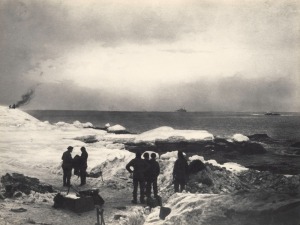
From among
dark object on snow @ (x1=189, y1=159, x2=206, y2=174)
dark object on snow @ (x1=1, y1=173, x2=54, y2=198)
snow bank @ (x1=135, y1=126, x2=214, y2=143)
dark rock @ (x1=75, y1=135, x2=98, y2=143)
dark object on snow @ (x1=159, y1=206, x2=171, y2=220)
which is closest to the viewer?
dark object on snow @ (x1=159, y1=206, x2=171, y2=220)

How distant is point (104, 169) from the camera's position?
538 inches

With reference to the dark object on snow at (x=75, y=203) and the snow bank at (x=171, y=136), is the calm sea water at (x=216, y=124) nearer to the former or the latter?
the snow bank at (x=171, y=136)

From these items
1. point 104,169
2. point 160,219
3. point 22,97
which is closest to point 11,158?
point 22,97

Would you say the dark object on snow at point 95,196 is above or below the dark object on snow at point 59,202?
above

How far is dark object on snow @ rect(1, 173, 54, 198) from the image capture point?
9.51 metres

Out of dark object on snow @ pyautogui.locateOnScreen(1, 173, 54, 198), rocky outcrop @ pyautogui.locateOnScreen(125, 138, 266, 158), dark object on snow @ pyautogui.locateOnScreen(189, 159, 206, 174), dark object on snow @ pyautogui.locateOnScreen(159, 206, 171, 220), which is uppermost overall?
dark object on snow @ pyautogui.locateOnScreen(189, 159, 206, 174)

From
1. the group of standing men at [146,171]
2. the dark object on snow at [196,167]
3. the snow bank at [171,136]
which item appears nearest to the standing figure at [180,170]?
the group of standing men at [146,171]

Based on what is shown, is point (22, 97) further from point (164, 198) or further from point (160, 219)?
point (160, 219)

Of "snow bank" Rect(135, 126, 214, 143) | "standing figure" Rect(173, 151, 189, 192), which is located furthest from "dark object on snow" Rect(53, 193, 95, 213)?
"snow bank" Rect(135, 126, 214, 143)

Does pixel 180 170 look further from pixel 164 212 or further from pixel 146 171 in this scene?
pixel 164 212

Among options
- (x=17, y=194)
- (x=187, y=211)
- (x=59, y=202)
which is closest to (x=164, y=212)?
(x=187, y=211)

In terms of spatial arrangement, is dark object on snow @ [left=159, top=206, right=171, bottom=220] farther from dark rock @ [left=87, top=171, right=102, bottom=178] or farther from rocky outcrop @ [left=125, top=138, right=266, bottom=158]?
rocky outcrop @ [left=125, top=138, right=266, bottom=158]

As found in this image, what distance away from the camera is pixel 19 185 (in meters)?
9.84

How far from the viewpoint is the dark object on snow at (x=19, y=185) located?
9.51m
